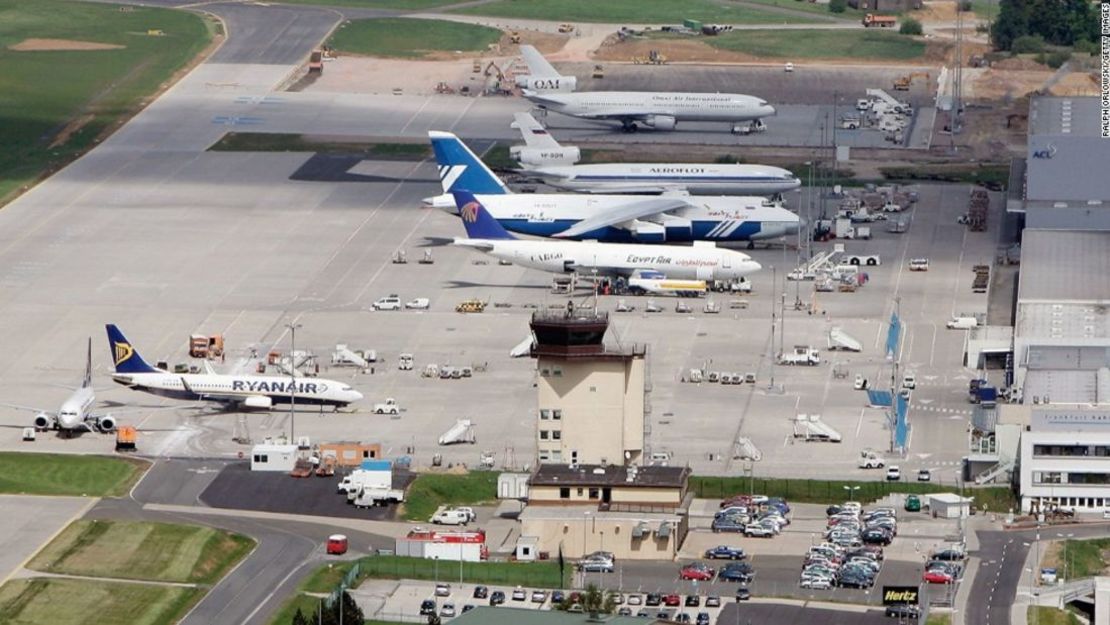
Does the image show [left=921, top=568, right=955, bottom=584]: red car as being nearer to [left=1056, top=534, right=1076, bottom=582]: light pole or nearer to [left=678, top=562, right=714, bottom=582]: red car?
[left=1056, top=534, right=1076, bottom=582]: light pole

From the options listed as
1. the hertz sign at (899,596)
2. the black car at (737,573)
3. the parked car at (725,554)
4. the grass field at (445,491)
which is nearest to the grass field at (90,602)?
the grass field at (445,491)

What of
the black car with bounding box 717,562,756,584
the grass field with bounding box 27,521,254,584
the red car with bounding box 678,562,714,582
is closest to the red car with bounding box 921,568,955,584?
the black car with bounding box 717,562,756,584

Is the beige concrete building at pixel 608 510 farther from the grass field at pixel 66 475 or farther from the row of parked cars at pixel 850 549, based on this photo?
the grass field at pixel 66 475

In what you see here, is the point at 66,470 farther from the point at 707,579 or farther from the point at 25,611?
the point at 707,579

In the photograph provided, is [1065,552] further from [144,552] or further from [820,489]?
[144,552]

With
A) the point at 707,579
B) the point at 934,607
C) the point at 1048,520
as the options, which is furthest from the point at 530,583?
the point at 1048,520

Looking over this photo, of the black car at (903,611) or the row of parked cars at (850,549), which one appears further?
the row of parked cars at (850,549)

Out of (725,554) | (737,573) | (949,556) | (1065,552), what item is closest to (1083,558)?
(1065,552)
